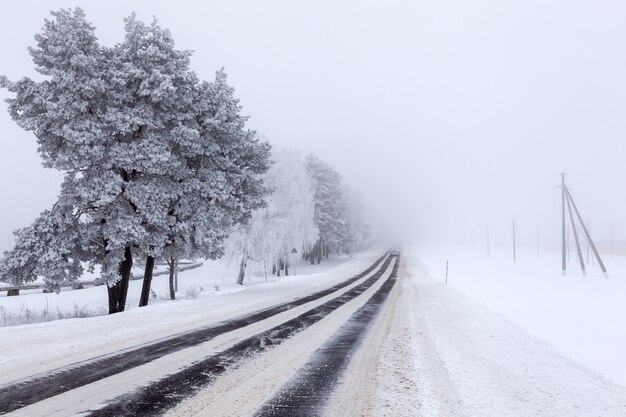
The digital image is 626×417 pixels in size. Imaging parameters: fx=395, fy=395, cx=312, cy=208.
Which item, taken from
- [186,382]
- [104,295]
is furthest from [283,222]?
[186,382]

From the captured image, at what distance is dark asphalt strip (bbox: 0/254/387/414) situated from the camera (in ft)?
13.5

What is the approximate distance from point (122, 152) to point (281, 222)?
19.0m

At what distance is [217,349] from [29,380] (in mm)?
2584

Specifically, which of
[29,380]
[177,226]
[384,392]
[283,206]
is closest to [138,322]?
[29,380]

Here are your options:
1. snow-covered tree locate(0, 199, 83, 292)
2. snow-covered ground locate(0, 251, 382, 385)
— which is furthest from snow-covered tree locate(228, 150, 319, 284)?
snow-covered ground locate(0, 251, 382, 385)

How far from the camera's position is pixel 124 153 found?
43.2 feet

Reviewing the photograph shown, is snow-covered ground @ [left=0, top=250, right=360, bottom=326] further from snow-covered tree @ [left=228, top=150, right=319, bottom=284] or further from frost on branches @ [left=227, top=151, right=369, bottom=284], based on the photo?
snow-covered tree @ [left=228, top=150, right=319, bottom=284]

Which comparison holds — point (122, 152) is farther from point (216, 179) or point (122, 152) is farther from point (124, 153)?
point (216, 179)

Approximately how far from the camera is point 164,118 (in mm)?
14414

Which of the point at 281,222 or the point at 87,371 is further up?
the point at 281,222

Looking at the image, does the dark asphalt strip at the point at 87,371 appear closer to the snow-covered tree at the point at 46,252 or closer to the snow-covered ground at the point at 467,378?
the snow-covered ground at the point at 467,378

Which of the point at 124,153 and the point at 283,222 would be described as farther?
the point at 283,222

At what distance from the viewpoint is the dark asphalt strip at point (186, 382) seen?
3836 millimetres

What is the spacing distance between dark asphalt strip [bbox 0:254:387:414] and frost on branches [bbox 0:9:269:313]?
21.6 ft
